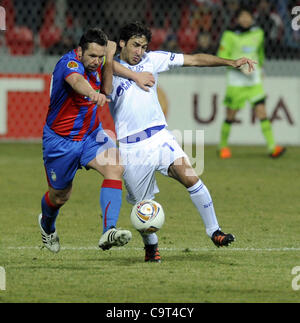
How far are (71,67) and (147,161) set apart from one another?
3.13 ft

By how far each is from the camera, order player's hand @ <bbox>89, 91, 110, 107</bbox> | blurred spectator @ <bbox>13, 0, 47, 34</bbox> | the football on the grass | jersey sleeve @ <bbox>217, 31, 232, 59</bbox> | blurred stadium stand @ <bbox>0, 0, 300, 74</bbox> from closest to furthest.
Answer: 1. player's hand @ <bbox>89, 91, 110, 107</bbox>
2. the football on the grass
3. jersey sleeve @ <bbox>217, 31, 232, 59</bbox>
4. blurred stadium stand @ <bbox>0, 0, 300, 74</bbox>
5. blurred spectator @ <bbox>13, 0, 47, 34</bbox>

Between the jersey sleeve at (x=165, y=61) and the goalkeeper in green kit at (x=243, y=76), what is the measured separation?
7.11m

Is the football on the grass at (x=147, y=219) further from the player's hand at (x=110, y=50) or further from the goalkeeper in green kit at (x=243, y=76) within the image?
the goalkeeper in green kit at (x=243, y=76)

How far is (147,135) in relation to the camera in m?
7.10

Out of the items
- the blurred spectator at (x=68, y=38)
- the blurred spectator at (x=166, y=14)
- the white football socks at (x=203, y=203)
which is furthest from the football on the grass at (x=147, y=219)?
the blurred spectator at (x=166, y=14)

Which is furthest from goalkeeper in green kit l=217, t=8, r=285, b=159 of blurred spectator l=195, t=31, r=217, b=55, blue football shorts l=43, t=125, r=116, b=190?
blue football shorts l=43, t=125, r=116, b=190

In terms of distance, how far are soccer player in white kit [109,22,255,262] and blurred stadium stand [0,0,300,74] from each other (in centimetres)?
1000

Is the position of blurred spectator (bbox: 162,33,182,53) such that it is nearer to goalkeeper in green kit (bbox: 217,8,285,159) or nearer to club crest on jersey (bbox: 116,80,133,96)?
goalkeeper in green kit (bbox: 217,8,285,159)

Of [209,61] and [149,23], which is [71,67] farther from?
[149,23]

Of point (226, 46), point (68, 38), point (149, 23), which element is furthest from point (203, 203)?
point (149, 23)

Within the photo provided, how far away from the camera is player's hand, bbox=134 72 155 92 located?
22.8ft

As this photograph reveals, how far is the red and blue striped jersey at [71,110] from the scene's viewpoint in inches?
271
